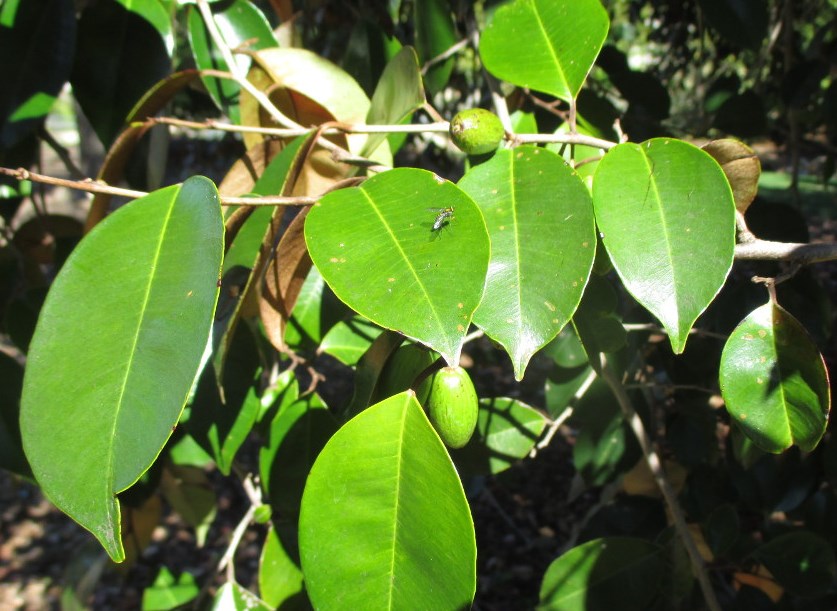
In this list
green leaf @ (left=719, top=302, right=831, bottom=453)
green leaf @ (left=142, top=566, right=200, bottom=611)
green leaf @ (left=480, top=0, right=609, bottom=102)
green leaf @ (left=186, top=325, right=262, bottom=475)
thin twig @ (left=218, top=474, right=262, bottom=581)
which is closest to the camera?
green leaf @ (left=719, top=302, right=831, bottom=453)

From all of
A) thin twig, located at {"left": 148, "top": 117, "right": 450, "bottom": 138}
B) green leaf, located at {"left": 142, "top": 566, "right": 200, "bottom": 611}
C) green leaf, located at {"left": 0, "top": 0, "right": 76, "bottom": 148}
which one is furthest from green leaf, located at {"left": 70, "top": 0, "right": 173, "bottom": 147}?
green leaf, located at {"left": 142, "top": 566, "right": 200, "bottom": 611}

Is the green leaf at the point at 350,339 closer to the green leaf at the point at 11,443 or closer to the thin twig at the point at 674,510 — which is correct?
the thin twig at the point at 674,510

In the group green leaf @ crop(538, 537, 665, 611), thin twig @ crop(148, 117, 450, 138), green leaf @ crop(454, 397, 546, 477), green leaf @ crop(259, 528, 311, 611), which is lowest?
green leaf @ crop(538, 537, 665, 611)

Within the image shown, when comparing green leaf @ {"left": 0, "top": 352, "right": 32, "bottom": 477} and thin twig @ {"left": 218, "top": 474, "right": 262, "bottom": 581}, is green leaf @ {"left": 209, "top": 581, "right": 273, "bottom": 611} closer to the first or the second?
thin twig @ {"left": 218, "top": 474, "right": 262, "bottom": 581}

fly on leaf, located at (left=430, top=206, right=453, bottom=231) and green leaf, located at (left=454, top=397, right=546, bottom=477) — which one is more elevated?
fly on leaf, located at (left=430, top=206, right=453, bottom=231)

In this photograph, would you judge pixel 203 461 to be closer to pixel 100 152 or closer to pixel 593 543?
pixel 593 543

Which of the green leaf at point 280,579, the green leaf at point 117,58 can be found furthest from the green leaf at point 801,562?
the green leaf at point 117,58

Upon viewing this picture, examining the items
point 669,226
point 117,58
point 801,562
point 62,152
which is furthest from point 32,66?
point 801,562
